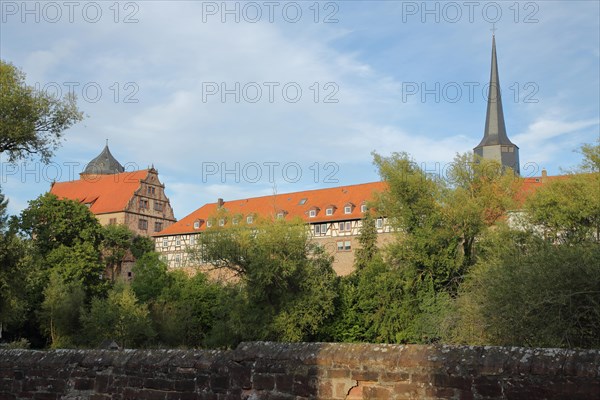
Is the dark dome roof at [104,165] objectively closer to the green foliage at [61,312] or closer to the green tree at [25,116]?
the green foliage at [61,312]

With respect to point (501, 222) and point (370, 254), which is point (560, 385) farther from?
point (370, 254)

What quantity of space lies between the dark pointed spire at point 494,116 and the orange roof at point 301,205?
13385 mm

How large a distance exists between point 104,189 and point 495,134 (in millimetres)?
50025

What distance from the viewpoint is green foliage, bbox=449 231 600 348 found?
60.0 ft

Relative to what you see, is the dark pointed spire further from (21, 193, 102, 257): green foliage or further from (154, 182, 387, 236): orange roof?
(21, 193, 102, 257): green foliage

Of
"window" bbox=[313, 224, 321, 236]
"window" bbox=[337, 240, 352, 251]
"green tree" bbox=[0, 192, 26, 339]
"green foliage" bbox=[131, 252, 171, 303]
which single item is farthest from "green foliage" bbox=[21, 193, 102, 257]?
"green tree" bbox=[0, 192, 26, 339]

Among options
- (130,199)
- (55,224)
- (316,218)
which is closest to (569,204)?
(316,218)

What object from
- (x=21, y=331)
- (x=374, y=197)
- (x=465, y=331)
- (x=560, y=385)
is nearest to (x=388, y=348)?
(x=560, y=385)

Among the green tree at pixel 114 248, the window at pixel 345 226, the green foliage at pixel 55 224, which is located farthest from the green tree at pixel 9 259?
the window at pixel 345 226

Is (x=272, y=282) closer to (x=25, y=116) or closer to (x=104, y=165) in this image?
(x=25, y=116)

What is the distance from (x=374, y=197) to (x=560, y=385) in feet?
120

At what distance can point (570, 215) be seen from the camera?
3516 cm

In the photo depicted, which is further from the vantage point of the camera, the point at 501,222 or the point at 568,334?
the point at 501,222

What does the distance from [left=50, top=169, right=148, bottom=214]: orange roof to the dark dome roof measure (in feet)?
6.99
